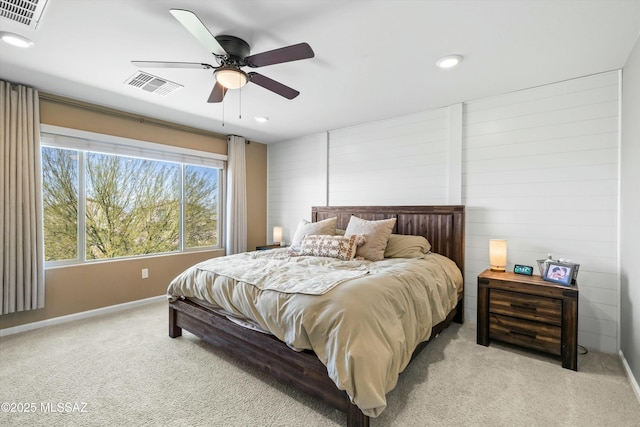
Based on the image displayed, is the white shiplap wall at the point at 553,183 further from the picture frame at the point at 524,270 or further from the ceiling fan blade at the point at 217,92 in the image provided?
the ceiling fan blade at the point at 217,92

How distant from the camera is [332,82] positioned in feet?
9.05

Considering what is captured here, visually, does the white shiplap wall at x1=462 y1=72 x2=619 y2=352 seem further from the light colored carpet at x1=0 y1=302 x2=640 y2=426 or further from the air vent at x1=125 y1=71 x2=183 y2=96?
the air vent at x1=125 y1=71 x2=183 y2=96

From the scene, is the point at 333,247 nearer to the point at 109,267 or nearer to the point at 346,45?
the point at 346,45

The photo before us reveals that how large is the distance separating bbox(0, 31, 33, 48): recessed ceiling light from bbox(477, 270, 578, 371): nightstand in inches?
163

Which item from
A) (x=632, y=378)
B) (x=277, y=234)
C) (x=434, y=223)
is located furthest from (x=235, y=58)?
(x=632, y=378)

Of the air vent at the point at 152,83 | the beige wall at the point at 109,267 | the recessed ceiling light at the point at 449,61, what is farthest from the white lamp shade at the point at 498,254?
the beige wall at the point at 109,267

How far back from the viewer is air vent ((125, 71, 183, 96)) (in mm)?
2654

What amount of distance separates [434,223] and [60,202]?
4366 mm

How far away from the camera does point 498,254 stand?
Answer: 2.78 metres

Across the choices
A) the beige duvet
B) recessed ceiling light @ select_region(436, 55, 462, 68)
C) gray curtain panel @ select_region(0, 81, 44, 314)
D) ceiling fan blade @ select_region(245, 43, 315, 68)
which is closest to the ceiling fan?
ceiling fan blade @ select_region(245, 43, 315, 68)

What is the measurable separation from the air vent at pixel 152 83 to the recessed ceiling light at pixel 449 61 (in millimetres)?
2453

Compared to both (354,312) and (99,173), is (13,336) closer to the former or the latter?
(99,173)

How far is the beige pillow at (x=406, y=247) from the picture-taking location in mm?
3033

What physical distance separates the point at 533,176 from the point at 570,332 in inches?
57.6
